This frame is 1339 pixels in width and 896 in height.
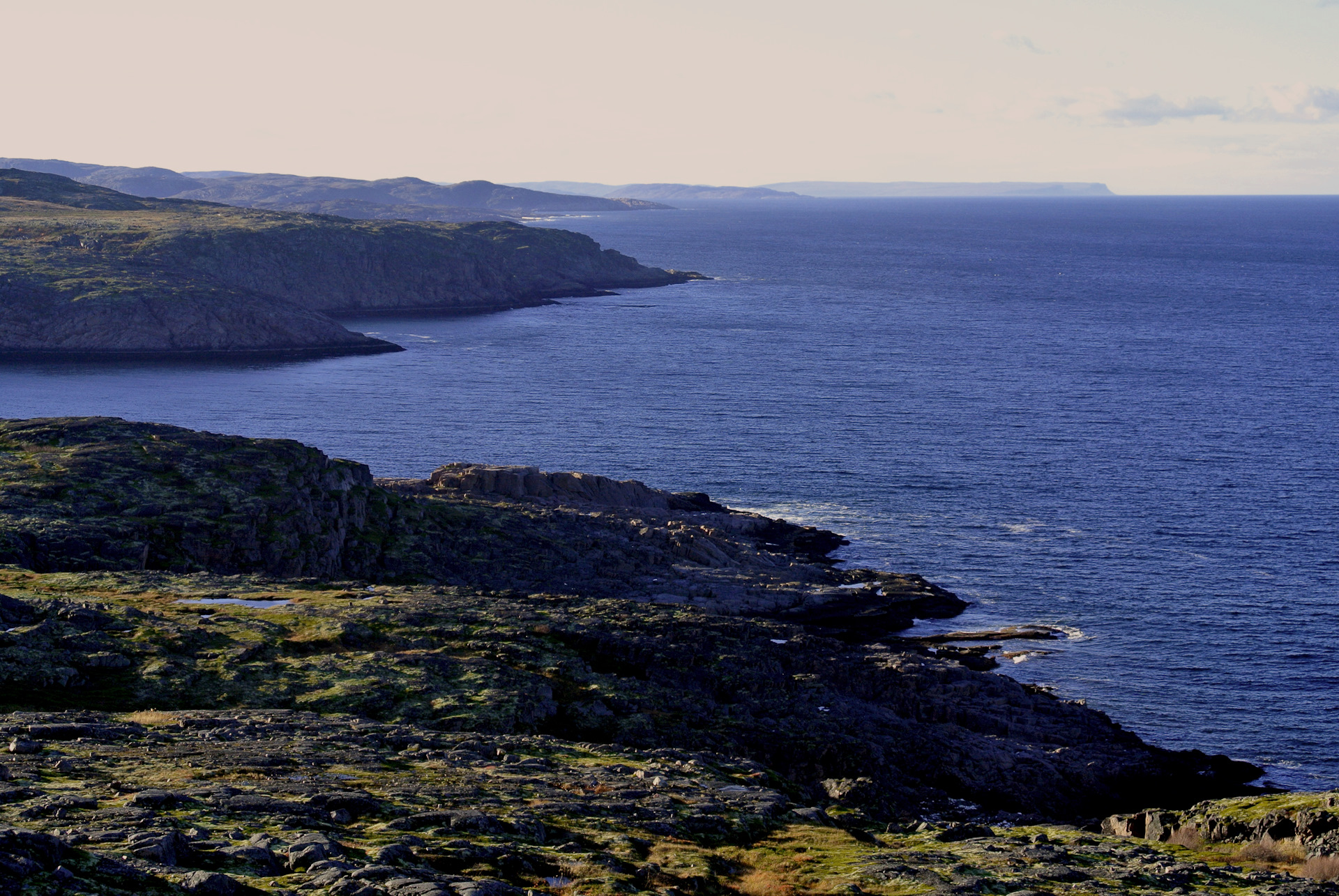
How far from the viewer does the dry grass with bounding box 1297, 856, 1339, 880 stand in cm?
3066

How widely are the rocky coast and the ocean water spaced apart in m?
6.80

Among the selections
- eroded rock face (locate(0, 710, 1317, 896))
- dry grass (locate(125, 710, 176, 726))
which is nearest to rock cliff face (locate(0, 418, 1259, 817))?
dry grass (locate(125, 710, 176, 726))

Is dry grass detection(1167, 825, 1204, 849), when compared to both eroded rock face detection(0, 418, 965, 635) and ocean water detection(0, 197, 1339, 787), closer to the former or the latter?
ocean water detection(0, 197, 1339, 787)

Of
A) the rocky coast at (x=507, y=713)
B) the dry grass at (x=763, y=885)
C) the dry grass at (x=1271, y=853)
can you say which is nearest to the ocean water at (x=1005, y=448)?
the rocky coast at (x=507, y=713)

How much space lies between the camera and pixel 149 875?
20.4 m

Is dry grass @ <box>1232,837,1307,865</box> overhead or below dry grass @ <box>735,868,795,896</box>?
below

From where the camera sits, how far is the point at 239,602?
55.9 metres

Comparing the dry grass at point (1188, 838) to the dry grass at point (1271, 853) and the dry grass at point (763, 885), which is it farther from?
the dry grass at point (763, 885)

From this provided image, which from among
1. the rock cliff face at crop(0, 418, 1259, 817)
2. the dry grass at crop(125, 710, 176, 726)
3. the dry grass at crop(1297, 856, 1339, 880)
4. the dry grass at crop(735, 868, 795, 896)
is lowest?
the rock cliff face at crop(0, 418, 1259, 817)

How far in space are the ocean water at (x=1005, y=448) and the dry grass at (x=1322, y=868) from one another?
2601cm

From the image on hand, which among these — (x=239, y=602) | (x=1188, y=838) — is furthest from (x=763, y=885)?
(x=239, y=602)

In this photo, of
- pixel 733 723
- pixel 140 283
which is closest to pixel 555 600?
pixel 733 723

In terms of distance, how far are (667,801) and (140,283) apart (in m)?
183

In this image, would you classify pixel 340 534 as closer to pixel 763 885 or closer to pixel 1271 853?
pixel 763 885
